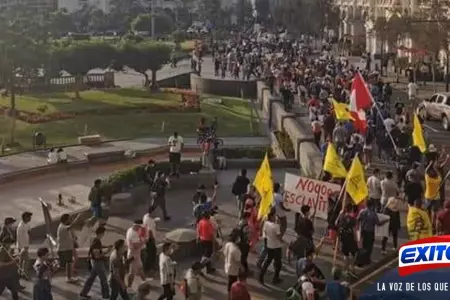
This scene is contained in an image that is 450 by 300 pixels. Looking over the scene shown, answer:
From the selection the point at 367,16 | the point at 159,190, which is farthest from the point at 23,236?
the point at 367,16

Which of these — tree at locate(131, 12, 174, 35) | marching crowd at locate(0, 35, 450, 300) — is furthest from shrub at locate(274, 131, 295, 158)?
tree at locate(131, 12, 174, 35)

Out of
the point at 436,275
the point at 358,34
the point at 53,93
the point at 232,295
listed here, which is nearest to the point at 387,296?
the point at 436,275

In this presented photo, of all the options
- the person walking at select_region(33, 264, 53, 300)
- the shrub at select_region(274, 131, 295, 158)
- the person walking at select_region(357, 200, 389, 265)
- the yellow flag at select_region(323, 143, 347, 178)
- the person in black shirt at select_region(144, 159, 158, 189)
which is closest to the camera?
the person walking at select_region(33, 264, 53, 300)

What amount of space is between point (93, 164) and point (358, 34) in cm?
5119

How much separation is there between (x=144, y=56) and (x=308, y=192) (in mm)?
35969

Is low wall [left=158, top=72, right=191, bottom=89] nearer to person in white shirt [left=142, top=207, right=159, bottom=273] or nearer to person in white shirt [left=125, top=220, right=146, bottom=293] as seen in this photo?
person in white shirt [left=142, top=207, right=159, bottom=273]

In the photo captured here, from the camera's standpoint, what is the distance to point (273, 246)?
14.7 m

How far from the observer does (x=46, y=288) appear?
13062mm

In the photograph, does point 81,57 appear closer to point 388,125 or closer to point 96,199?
point 388,125

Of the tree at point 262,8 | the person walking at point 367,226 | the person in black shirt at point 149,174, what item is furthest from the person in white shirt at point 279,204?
the tree at point 262,8

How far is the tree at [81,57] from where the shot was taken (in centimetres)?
5156

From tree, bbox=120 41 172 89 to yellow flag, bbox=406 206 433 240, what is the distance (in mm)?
36770

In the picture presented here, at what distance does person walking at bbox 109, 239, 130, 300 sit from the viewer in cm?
1355

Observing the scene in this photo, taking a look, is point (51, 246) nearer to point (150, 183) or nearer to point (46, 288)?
point (46, 288)
